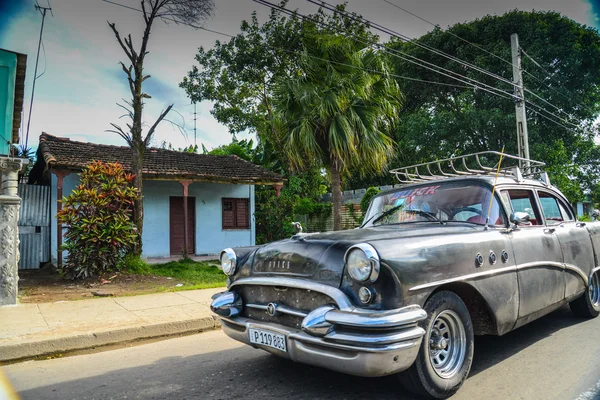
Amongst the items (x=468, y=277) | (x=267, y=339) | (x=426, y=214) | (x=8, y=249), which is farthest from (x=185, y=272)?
(x=468, y=277)

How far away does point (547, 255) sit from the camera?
4.00m

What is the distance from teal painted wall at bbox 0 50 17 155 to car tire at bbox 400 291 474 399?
9.42 meters

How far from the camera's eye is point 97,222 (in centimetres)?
920

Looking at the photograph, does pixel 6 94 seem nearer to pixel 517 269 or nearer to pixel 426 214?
pixel 426 214

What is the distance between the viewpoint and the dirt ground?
7.68 meters

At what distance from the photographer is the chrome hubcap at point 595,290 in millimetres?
5055

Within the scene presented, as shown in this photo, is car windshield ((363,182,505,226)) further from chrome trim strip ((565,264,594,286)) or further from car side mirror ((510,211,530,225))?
chrome trim strip ((565,264,594,286))

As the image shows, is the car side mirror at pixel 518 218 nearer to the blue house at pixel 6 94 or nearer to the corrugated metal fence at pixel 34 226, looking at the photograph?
the blue house at pixel 6 94

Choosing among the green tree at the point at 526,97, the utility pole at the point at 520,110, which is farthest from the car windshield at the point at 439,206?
the green tree at the point at 526,97

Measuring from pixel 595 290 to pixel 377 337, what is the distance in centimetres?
424

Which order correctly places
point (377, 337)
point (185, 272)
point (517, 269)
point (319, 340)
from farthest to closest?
point (185, 272), point (517, 269), point (319, 340), point (377, 337)

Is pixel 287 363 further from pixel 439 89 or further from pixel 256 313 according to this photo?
pixel 439 89

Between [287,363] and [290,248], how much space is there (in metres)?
1.23

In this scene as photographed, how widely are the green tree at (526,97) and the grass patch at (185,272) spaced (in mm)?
13647
